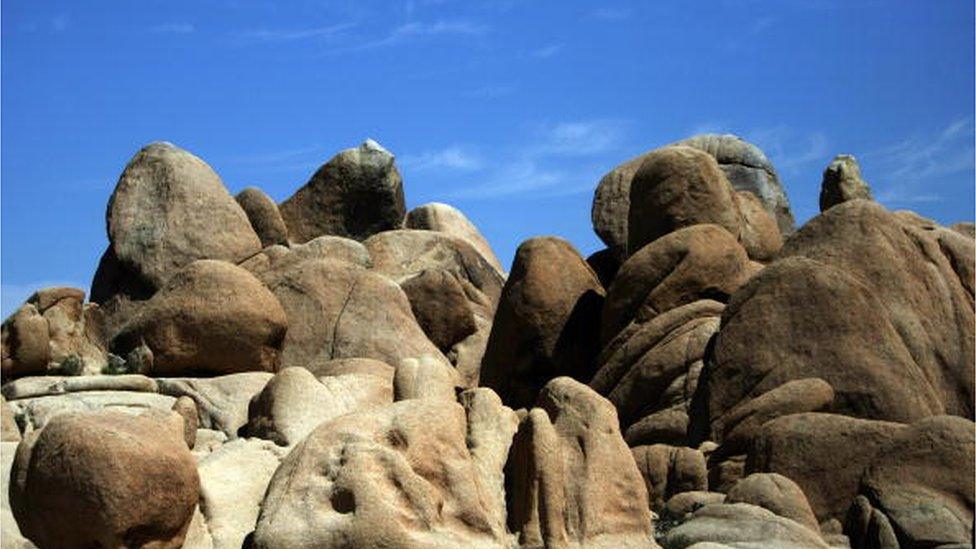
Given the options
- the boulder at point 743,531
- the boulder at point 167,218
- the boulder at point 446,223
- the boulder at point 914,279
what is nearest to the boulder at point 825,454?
the boulder at point 743,531

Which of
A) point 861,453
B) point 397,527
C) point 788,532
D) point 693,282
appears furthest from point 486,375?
point 397,527

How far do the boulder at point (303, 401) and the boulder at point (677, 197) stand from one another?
31.2 ft

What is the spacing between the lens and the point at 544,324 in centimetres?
3088

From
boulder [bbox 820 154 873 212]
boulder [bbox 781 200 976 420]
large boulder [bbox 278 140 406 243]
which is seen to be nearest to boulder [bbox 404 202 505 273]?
large boulder [bbox 278 140 406 243]

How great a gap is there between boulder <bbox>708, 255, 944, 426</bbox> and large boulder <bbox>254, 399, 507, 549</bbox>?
784 centimetres

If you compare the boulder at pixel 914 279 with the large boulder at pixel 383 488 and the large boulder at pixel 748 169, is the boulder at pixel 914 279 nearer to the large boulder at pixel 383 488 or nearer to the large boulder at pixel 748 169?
the large boulder at pixel 383 488

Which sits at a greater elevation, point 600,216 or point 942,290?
point 600,216

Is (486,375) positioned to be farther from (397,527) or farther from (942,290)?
(397,527)

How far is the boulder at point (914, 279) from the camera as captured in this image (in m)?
25.3

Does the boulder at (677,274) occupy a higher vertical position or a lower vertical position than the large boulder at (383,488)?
higher

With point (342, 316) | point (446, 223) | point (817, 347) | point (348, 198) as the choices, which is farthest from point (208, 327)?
point (446, 223)

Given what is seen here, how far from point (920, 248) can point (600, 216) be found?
33.9ft

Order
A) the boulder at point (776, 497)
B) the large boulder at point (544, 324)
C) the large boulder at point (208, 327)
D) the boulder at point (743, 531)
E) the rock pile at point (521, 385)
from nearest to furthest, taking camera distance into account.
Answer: the rock pile at point (521, 385) → the boulder at point (743, 531) → the boulder at point (776, 497) → the large boulder at point (208, 327) → the large boulder at point (544, 324)

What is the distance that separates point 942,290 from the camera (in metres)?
26.3
